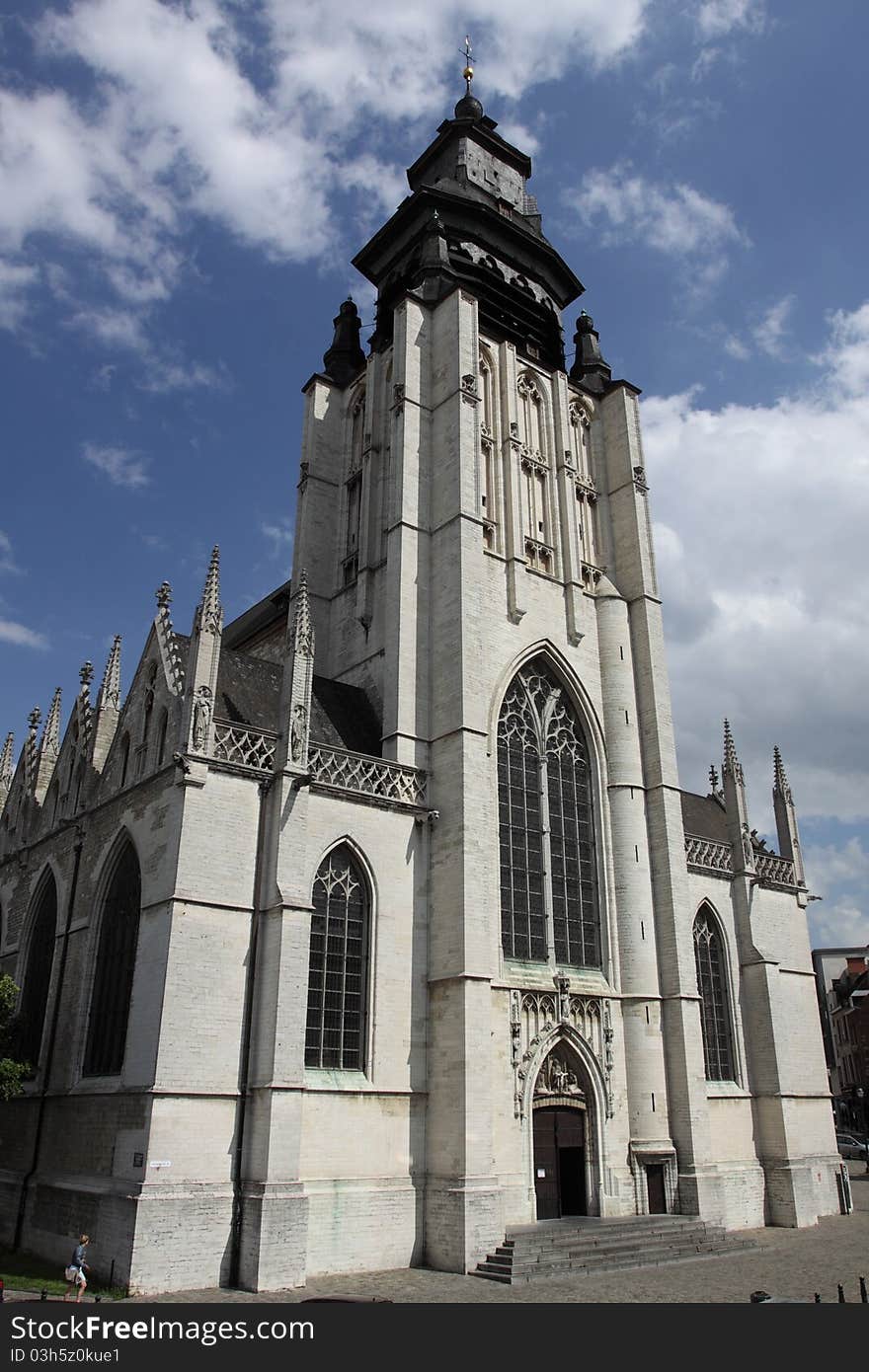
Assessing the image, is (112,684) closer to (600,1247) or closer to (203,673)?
(203,673)

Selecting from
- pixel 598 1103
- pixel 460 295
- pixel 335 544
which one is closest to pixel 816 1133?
pixel 598 1103

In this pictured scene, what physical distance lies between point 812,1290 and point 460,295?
22.3 m

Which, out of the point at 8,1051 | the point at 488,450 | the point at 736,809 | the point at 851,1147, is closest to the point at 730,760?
the point at 736,809

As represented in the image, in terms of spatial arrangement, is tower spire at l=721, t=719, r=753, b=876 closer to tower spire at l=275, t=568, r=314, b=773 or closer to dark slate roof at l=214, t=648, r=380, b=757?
dark slate roof at l=214, t=648, r=380, b=757

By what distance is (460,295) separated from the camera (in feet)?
84.4

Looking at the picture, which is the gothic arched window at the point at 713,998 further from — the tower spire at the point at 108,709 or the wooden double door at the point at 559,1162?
the tower spire at the point at 108,709

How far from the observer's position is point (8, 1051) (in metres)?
20.4

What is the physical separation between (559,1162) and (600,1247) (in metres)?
2.63

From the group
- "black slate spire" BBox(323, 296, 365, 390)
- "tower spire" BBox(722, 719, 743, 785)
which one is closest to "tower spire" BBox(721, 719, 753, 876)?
"tower spire" BBox(722, 719, 743, 785)

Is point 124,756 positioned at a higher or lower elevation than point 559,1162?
higher

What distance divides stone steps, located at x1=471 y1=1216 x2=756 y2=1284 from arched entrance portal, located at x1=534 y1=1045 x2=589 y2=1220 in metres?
0.91

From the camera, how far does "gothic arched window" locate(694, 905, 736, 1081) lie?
24.9 meters
